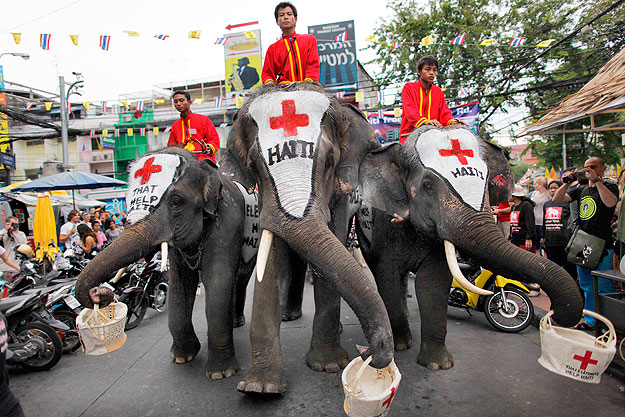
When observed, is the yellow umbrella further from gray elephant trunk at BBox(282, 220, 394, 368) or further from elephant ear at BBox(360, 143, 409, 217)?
gray elephant trunk at BBox(282, 220, 394, 368)

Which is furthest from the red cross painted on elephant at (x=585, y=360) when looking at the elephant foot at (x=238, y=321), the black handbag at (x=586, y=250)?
the elephant foot at (x=238, y=321)

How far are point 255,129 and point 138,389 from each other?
2.74 meters

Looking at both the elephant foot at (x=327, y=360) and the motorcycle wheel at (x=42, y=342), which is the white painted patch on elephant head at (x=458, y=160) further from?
the motorcycle wheel at (x=42, y=342)

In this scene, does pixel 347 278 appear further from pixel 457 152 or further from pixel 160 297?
pixel 160 297

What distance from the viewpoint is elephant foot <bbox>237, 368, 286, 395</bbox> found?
3.36 metres

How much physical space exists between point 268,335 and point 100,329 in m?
1.33

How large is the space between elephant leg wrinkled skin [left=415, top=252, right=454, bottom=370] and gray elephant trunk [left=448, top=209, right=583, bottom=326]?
2.15 ft

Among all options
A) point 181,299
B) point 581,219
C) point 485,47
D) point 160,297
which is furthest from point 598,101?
point 485,47

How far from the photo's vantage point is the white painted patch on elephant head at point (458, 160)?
3648mm

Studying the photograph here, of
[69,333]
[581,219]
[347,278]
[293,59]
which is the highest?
[293,59]

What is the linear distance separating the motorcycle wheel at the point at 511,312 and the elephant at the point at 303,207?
7.60 ft

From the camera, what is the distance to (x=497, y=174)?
14.1ft

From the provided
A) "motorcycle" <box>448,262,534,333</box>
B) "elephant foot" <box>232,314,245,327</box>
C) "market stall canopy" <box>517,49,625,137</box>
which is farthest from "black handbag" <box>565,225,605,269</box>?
"elephant foot" <box>232,314,245,327</box>

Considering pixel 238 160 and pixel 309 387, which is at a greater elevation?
pixel 238 160
